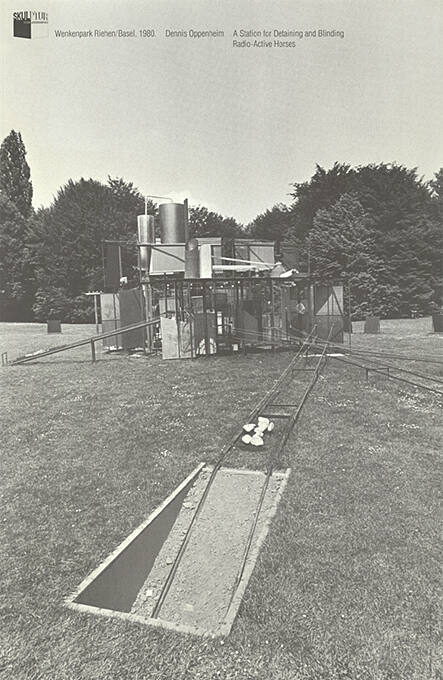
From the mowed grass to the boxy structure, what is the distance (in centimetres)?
362

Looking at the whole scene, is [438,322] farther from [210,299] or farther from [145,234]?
[145,234]

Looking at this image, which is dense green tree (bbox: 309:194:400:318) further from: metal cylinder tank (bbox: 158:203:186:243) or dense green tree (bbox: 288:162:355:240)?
metal cylinder tank (bbox: 158:203:186:243)

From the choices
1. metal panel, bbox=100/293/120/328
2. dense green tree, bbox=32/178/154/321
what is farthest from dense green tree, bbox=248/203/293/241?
metal panel, bbox=100/293/120/328

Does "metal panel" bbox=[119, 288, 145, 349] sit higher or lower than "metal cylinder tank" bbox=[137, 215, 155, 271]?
lower

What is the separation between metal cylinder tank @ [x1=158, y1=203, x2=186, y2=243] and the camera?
13641mm

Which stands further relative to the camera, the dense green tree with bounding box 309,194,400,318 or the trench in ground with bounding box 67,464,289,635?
the dense green tree with bounding box 309,194,400,318

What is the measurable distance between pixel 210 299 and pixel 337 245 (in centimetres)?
1137

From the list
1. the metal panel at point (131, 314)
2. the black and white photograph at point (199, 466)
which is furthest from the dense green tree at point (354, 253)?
the black and white photograph at point (199, 466)

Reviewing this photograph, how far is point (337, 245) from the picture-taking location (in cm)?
2286

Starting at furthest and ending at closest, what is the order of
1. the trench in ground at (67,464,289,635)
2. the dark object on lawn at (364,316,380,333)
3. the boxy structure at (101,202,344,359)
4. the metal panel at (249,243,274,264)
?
the dark object on lawn at (364,316,380,333) < the metal panel at (249,243,274,264) < the boxy structure at (101,202,344,359) < the trench in ground at (67,464,289,635)

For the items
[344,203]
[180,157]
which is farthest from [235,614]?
[344,203]

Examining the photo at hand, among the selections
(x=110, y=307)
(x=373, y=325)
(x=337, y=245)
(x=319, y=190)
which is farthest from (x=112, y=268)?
(x=319, y=190)

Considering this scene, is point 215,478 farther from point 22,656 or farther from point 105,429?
point 22,656

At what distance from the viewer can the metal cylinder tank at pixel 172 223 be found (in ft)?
44.8
